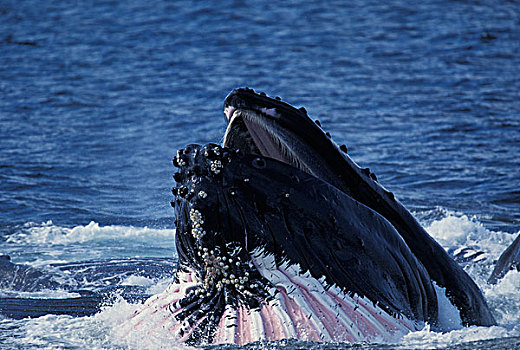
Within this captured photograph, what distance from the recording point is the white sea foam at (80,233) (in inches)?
430

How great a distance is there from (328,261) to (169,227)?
6.45 m

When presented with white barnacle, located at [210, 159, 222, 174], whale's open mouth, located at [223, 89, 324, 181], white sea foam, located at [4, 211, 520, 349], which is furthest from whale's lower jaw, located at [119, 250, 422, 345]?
whale's open mouth, located at [223, 89, 324, 181]

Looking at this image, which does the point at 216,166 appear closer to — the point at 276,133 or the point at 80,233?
the point at 276,133

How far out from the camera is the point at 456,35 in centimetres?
2309

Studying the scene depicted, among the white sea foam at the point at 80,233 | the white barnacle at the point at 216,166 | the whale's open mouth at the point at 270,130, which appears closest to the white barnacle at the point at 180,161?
the white barnacle at the point at 216,166

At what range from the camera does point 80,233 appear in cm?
1121

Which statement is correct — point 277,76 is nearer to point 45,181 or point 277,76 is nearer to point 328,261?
point 45,181

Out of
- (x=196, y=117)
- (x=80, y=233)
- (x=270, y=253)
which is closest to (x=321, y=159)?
(x=270, y=253)

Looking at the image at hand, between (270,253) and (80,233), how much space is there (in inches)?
250

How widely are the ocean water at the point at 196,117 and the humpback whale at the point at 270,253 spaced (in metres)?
0.21

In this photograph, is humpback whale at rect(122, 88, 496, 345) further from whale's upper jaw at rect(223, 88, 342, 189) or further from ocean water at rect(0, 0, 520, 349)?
ocean water at rect(0, 0, 520, 349)

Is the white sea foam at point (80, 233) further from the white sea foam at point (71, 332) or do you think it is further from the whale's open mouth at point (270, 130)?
the whale's open mouth at point (270, 130)

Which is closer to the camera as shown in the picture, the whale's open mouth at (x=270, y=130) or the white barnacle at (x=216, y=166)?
the white barnacle at (x=216, y=166)

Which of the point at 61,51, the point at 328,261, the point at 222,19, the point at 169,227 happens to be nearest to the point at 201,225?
the point at 328,261
